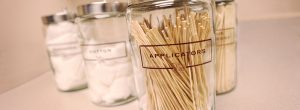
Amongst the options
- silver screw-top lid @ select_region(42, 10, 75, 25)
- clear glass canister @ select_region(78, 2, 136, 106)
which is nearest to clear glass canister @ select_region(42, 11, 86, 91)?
silver screw-top lid @ select_region(42, 10, 75, 25)

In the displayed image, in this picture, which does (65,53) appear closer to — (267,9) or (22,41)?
(22,41)

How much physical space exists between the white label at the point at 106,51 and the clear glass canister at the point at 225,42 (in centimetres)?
14

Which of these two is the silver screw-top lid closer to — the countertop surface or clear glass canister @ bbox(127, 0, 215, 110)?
the countertop surface

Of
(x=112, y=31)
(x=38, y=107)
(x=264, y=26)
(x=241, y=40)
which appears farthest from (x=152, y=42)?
(x=264, y=26)

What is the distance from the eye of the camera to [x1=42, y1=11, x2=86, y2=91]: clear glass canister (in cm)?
53

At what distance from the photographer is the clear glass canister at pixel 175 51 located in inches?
10.4

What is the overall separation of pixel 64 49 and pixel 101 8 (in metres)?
0.17

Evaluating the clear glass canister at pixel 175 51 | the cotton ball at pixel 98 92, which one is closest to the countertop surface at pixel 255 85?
the cotton ball at pixel 98 92

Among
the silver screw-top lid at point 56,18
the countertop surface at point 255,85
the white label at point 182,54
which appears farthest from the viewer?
the silver screw-top lid at point 56,18

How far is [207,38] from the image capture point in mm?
280

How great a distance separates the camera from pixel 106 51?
0.41 m

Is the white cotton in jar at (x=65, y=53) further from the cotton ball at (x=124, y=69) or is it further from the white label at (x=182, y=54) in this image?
the white label at (x=182, y=54)

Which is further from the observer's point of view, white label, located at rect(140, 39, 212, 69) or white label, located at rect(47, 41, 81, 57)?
white label, located at rect(47, 41, 81, 57)

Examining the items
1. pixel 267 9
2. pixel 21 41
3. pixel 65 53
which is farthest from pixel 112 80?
pixel 267 9
